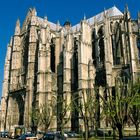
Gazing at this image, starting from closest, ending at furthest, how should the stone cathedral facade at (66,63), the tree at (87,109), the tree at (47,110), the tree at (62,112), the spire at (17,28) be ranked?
the tree at (87,109) < the tree at (62,112) < the tree at (47,110) < the stone cathedral facade at (66,63) < the spire at (17,28)

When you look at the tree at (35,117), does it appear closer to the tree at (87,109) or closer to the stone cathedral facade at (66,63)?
the stone cathedral facade at (66,63)

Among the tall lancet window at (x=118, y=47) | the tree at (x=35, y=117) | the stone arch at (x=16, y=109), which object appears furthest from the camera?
the stone arch at (x=16, y=109)

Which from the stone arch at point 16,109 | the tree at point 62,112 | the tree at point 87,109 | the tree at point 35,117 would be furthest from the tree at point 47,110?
the stone arch at point 16,109

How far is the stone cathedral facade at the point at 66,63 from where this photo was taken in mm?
44500

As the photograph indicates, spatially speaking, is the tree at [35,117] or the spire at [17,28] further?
the spire at [17,28]

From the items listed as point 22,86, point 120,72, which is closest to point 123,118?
point 120,72

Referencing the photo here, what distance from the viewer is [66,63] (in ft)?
158

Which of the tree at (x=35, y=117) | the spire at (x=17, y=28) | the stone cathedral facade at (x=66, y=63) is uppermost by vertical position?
the spire at (x=17, y=28)

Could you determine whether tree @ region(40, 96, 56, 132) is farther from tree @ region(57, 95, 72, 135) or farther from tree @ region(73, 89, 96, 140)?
tree @ region(73, 89, 96, 140)

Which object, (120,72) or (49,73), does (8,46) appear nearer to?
(49,73)

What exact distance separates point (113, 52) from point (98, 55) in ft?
9.10

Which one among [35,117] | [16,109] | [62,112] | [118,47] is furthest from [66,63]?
[16,109]

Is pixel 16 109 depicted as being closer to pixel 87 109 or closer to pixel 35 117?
pixel 35 117

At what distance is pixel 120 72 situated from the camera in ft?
145
